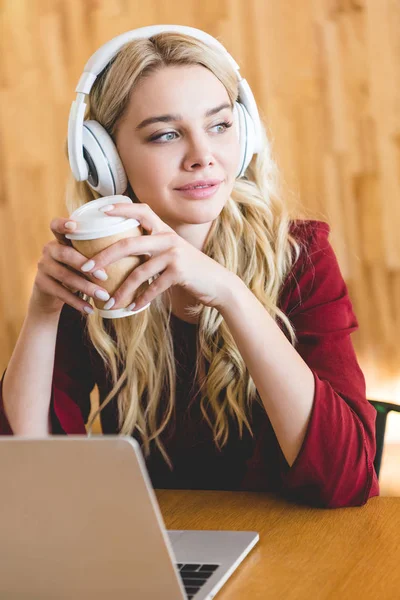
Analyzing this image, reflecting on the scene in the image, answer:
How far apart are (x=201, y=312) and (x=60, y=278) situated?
1.25 feet

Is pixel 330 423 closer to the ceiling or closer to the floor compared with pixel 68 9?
closer to the floor

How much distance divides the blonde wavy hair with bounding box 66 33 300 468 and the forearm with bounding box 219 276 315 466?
19 cm

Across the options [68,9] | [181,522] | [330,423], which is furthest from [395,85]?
[181,522]

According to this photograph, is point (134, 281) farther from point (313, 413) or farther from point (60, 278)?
point (313, 413)

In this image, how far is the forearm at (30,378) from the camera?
133 centimetres

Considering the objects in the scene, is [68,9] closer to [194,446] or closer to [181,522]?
[194,446]

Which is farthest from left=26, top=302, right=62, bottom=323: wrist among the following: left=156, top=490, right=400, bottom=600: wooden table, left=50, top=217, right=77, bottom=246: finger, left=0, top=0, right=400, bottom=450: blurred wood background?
left=0, top=0, right=400, bottom=450: blurred wood background

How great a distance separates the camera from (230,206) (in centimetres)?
149

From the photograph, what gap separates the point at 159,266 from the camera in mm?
1068

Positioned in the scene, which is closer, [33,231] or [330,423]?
[330,423]

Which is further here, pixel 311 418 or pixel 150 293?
pixel 311 418

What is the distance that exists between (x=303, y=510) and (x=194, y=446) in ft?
1.36

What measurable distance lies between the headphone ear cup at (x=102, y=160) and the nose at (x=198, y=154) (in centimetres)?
13

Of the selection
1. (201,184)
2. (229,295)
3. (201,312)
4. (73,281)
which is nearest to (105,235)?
(73,281)
